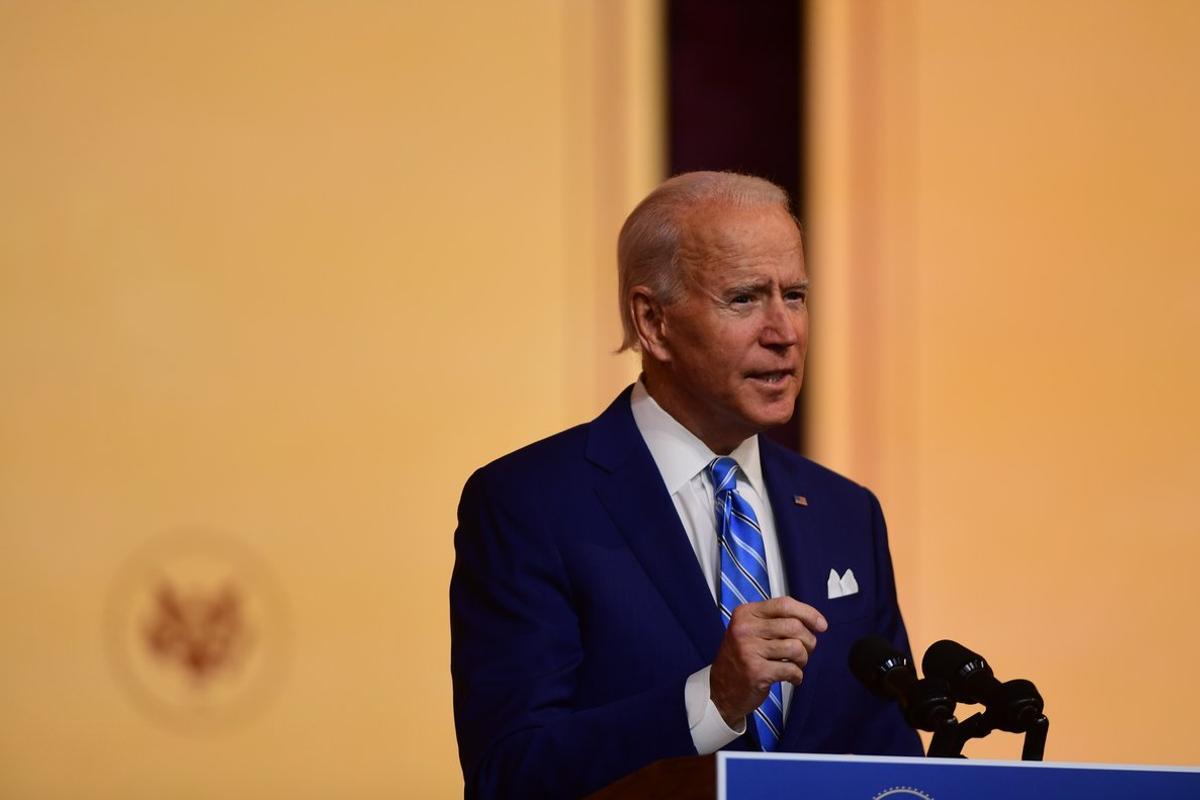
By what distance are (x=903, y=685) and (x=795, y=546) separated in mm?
572

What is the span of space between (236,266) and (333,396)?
35cm

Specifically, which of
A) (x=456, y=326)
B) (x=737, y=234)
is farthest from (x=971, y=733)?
(x=456, y=326)

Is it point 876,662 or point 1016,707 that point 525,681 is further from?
point 1016,707

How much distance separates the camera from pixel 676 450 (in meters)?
2.51

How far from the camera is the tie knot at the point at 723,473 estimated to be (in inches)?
97.5

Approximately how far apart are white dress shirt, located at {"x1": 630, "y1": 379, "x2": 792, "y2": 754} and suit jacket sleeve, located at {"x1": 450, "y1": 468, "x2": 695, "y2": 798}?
191 millimetres

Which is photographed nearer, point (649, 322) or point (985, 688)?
point (985, 688)

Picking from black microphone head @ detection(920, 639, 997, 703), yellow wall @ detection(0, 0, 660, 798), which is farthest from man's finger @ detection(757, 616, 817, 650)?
yellow wall @ detection(0, 0, 660, 798)

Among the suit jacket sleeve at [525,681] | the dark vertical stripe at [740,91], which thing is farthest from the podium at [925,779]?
the dark vertical stripe at [740,91]

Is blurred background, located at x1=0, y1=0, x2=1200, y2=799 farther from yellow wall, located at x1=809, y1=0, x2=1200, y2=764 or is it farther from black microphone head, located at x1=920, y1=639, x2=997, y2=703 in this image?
black microphone head, located at x1=920, y1=639, x2=997, y2=703

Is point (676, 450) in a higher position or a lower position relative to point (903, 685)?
higher

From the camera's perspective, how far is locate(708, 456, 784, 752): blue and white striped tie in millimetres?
2367

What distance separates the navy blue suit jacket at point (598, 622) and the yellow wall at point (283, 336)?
1.33 m

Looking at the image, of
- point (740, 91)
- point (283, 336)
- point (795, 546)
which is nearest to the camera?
point (795, 546)
